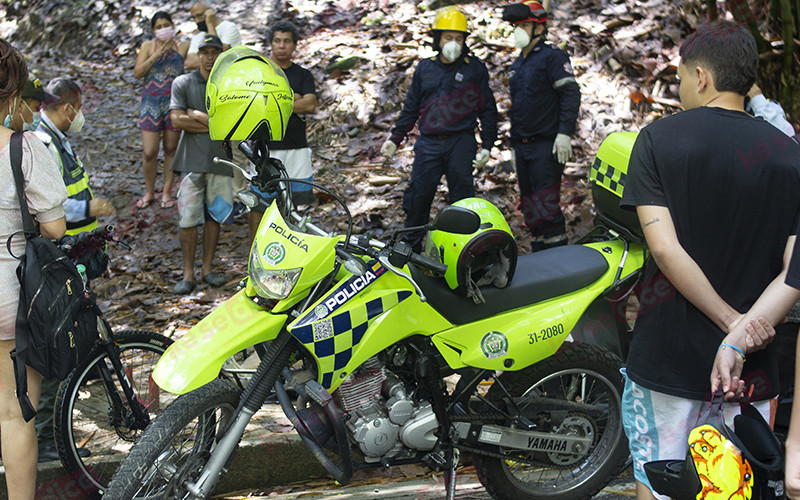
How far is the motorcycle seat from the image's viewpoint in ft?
11.4

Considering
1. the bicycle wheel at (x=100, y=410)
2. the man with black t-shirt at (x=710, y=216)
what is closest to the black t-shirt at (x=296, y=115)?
the bicycle wheel at (x=100, y=410)

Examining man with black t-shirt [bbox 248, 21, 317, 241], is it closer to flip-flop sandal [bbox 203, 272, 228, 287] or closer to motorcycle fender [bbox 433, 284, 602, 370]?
flip-flop sandal [bbox 203, 272, 228, 287]

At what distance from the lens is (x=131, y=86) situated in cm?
1165

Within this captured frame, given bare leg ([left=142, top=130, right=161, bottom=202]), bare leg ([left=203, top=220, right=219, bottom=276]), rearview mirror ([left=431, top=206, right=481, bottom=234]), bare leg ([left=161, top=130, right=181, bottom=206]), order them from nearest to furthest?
1. rearview mirror ([left=431, top=206, right=481, bottom=234])
2. bare leg ([left=203, top=220, right=219, bottom=276])
3. bare leg ([left=142, top=130, right=161, bottom=202])
4. bare leg ([left=161, top=130, right=181, bottom=206])

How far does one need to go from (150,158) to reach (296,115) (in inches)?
92.1

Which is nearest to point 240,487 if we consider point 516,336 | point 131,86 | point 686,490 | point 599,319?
point 516,336

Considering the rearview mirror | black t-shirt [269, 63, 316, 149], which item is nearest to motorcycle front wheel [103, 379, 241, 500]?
the rearview mirror

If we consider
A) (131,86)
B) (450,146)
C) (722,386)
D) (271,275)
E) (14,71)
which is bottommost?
(131,86)

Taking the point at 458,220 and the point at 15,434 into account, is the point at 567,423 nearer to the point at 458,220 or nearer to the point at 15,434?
the point at 458,220

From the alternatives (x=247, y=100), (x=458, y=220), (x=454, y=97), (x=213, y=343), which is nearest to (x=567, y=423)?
(x=458, y=220)

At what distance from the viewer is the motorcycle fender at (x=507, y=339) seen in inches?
136

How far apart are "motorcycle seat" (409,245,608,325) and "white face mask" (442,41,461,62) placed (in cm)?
283

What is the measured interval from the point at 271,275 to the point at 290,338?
30 centimetres

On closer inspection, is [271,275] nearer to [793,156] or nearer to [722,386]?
[722,386]
